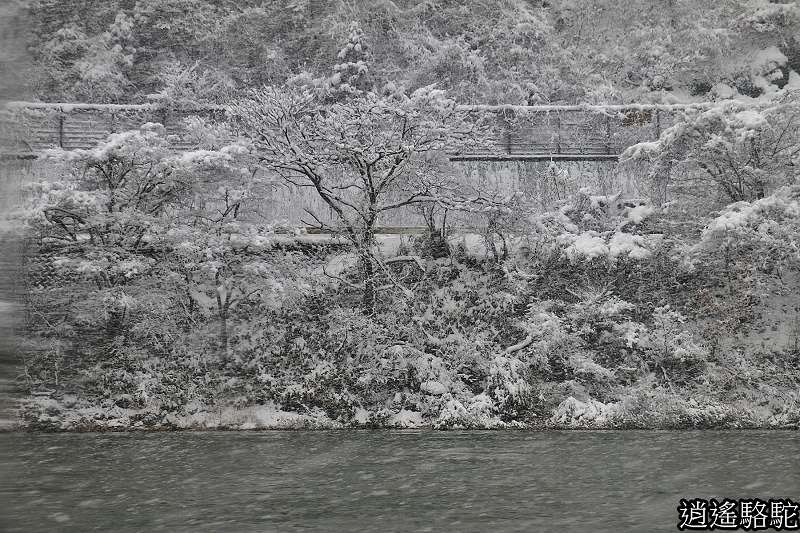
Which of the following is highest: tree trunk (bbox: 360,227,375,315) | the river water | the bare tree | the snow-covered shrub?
the bare tree

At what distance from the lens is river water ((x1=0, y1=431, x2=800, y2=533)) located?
701 centimetres

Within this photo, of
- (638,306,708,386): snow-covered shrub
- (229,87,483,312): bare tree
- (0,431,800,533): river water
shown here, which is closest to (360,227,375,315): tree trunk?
(229,87,483,312): bare tree

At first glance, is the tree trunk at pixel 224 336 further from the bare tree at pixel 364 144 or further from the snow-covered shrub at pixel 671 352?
the snow-covered shrub at pixel 671 352

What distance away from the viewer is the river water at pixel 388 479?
701 cm

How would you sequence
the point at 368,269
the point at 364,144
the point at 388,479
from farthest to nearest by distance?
1. the point at 368,269
2. the point at 364,144
3. the point at 388,479

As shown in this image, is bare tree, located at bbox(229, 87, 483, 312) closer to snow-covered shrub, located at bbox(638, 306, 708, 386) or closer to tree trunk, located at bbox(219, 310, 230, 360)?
tree trunk, located at bbox(219, 310, 230, 360)

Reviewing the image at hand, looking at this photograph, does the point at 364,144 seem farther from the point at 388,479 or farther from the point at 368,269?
the point at 388,479

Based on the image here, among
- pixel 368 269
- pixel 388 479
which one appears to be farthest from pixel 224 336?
pixel 388 479

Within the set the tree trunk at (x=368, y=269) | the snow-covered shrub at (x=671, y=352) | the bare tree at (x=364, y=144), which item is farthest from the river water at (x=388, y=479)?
the bare tree at (x=364, y=144)

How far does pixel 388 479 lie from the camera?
8.72 meters

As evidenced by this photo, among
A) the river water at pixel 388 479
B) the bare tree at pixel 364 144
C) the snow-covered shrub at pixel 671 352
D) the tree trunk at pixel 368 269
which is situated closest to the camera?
the river water at pixel 388 479

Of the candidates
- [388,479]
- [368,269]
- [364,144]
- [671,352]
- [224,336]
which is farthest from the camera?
[368,269]

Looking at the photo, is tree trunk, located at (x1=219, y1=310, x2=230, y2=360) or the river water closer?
the river water

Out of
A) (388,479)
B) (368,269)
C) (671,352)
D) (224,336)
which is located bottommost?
Result: (388,479)
